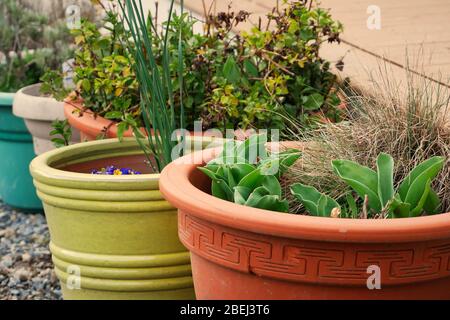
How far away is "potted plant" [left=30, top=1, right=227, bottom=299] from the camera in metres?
2.70

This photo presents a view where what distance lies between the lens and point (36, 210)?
464 cm

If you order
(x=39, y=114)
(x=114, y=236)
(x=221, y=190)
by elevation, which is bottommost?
(x=114, y=236)

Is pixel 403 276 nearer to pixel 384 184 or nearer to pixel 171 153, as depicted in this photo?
pixel 384 184

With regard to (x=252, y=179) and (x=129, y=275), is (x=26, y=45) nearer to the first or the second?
(x=129, y=275)

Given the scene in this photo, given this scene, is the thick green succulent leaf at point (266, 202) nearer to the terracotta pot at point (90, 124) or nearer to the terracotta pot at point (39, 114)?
the terracotta pot at point (90, 124)

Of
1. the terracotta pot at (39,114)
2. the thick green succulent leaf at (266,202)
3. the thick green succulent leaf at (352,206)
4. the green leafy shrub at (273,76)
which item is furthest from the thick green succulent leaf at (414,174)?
the terracotta pot at (39,114)

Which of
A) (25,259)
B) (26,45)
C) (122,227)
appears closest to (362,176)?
(122,227)

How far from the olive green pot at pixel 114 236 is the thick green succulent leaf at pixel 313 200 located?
2.06 feet

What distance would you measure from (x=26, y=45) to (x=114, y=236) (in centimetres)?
318

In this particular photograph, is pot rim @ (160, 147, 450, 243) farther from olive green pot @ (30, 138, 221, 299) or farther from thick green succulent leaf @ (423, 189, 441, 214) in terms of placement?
olive green pot @ (30, 138, 221, 299)

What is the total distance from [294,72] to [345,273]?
1488mm

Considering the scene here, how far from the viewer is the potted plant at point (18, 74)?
4566 mm

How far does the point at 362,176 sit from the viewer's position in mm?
2170

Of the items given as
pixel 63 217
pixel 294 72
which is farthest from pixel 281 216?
pixel 294 72
